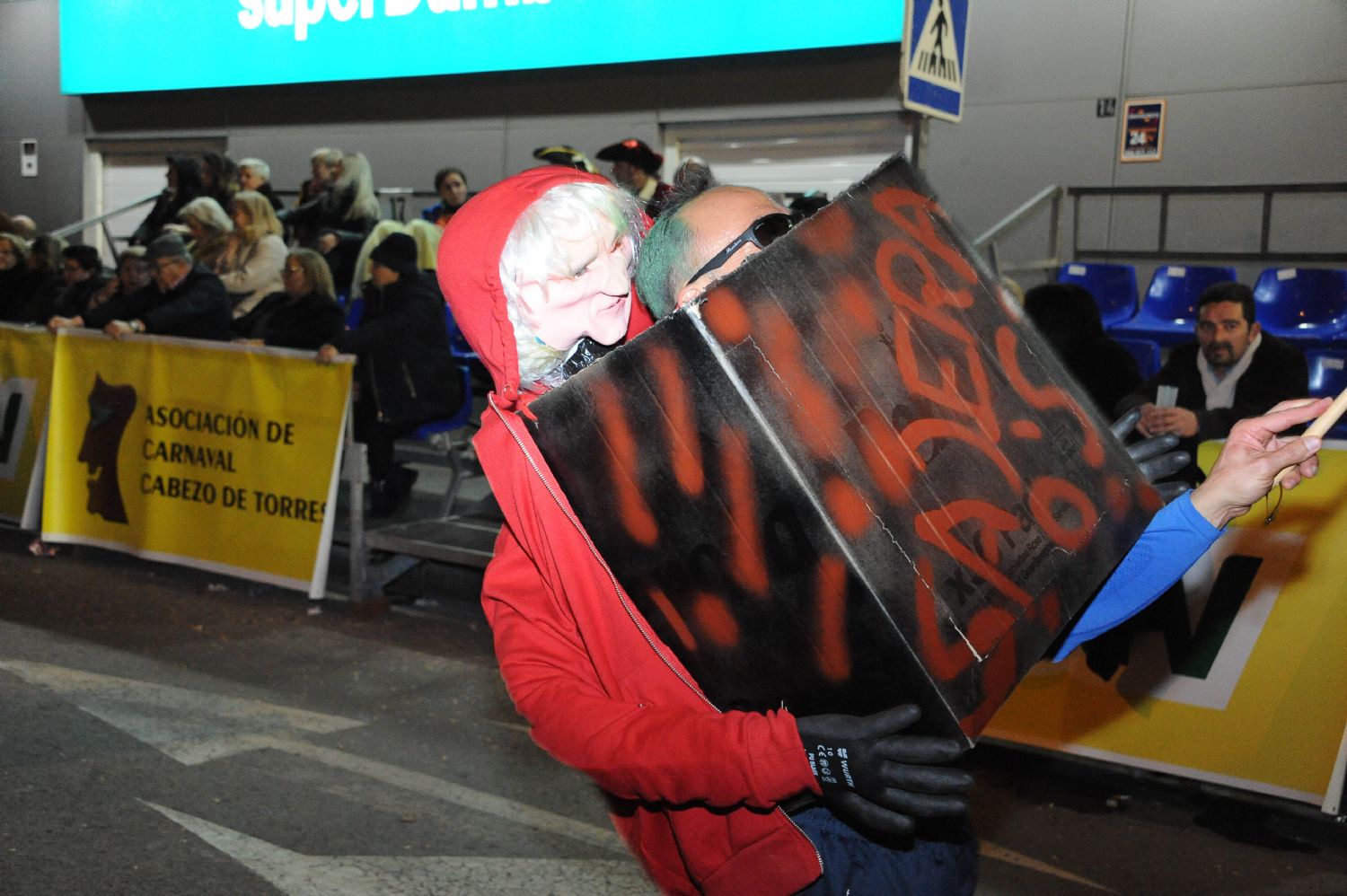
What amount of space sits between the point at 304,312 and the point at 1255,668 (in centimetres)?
652

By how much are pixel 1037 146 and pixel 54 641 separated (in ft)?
28.0

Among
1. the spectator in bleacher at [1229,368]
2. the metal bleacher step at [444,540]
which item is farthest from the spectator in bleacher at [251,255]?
the spectator in bleacher at [1229,368]

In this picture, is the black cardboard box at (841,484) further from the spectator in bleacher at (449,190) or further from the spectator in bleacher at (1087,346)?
the spectator in bleacher at (449,190)

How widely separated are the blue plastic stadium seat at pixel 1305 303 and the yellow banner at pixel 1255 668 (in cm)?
476

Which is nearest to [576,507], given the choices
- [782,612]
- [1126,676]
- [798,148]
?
[782,612]

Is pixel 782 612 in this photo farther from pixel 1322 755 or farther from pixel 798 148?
pixel 798 148

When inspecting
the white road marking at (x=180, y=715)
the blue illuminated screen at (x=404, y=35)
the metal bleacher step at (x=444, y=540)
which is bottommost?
the white road marking at (x=180, y=715)

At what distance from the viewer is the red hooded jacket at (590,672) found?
1.48m

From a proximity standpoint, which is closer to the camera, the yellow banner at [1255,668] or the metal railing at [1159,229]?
the yellow banner at [1255,668]

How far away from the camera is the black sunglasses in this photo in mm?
1630

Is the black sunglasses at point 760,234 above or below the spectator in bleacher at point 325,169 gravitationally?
below

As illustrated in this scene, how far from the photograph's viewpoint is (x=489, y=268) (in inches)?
65.2

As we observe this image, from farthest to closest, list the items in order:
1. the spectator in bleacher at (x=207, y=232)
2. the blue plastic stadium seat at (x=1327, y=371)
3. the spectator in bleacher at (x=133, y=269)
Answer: the spectator in bleacher at (x=207, y=232) < the spectator in bleacher at (x=133, y=269) < the blue plastic stadium seat at (x=1327, y=371)

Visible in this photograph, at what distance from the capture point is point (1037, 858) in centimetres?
404
